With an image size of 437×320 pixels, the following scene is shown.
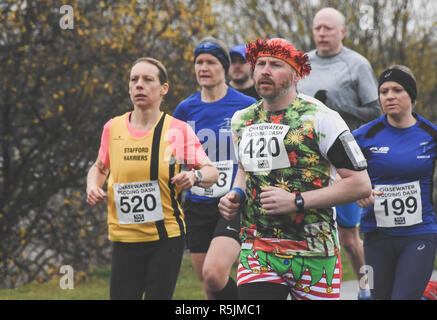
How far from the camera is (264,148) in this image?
12.2 feet

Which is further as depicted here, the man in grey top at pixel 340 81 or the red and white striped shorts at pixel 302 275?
the man in grey top at pixel 340 81

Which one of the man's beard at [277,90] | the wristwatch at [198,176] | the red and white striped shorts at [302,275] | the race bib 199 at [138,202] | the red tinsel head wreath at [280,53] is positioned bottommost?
the red and white striped shorts at [302,275]

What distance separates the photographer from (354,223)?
21.4 feet

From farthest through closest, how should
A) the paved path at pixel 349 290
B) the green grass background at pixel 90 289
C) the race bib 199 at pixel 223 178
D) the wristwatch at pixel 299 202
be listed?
1. the green grass background at pixel 90 289
2. the paved path at pixel 349 290
3. the race bib 199 at pixel 223 178
4. the wristwatch at pixel 299 202

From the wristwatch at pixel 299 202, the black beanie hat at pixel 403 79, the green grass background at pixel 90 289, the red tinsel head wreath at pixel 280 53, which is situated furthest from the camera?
the green grass background at pixel 90 289

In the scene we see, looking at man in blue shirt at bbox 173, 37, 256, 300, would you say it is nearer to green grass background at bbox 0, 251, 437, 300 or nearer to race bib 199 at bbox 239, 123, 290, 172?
race bib 199 at bbox 239, 123, 290, 172

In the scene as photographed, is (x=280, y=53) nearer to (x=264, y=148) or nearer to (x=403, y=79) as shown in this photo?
(x=264, y=148)

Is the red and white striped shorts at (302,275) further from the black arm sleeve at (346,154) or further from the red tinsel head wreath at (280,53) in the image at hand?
the red tinsel head wreath at (280,53)

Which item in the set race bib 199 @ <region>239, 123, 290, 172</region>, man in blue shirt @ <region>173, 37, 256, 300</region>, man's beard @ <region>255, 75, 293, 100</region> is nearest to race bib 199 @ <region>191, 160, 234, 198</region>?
man in blue shirt @ <region>173, 37, 256, 300</region>

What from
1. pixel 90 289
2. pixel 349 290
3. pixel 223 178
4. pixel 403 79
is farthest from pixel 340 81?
pixel 90 289

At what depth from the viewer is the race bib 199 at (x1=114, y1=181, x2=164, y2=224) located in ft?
14.3

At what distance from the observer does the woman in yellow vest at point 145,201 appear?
4316 mm

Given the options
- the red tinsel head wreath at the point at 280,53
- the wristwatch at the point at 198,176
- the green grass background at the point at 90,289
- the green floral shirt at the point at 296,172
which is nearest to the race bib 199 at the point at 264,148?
the green floral shirt at the point at 296,172

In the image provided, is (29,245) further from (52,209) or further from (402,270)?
(402,270)
